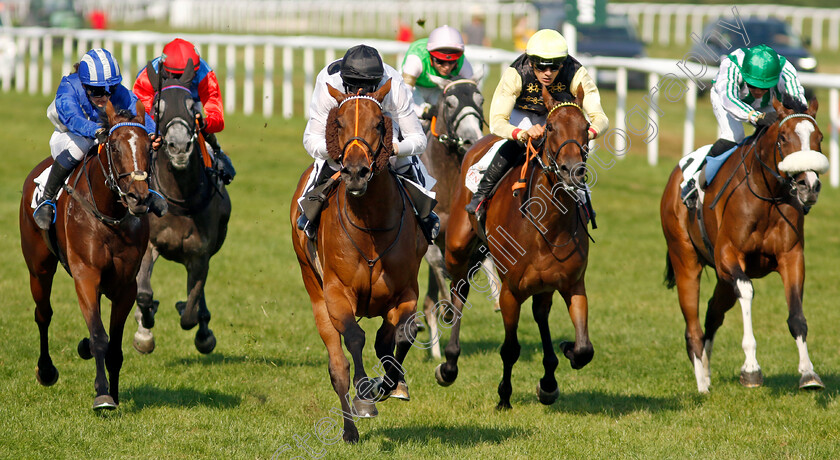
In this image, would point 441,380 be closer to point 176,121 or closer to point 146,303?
point 146,303

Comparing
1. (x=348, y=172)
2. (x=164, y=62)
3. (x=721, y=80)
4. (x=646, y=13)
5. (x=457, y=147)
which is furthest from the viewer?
(x=646, y=13)

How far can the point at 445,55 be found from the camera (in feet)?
31.0

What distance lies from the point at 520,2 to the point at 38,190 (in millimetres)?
29270

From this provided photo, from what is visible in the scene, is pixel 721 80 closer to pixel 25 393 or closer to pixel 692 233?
pixel 692 233

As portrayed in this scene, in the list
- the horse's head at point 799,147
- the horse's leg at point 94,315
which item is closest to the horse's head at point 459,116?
the horse's head at point 799,147

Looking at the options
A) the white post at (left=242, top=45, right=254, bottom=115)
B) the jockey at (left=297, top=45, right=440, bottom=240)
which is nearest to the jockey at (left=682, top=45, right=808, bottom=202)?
the jockey at (left=297, top=45, right=440, bottom=240)

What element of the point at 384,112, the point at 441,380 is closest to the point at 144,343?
the point at 441,380

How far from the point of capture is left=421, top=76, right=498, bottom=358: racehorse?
8969 mm

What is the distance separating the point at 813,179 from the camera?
6.52 meters

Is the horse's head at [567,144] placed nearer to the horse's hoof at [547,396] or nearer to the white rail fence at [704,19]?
the horse's hoof at [547,396]

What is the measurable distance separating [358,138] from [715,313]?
399cm

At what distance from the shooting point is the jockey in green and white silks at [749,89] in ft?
23.8

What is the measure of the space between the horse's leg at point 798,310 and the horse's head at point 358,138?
299 centimetres

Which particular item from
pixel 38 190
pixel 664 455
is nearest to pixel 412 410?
pixel 664 455
